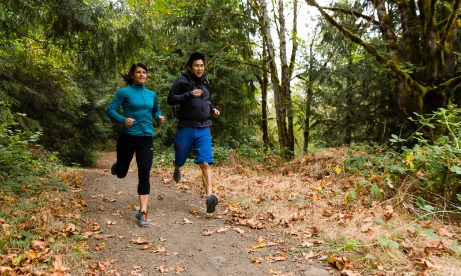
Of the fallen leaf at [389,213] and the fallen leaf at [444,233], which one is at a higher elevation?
the fallen leaf at [389,213]

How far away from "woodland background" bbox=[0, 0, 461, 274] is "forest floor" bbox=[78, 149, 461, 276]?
0.45 m

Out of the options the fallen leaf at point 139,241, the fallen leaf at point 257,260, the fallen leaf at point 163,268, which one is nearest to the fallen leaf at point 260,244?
the fallen leaf at point 257,260

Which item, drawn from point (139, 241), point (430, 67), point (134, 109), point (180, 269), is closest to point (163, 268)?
point (180, 269)

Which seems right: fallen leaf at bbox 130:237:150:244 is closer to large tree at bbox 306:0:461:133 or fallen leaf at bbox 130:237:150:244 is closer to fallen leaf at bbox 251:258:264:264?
fallen leaf at bbox 251:258:264:264

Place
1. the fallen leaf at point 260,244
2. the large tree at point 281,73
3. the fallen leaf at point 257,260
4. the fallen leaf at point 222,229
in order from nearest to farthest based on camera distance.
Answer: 1. the fallen leaf at point 257,260
2. the fallen leaf at point 260,244
3. the fallen leaf at point 222,229
4. the large tree at point 281,73

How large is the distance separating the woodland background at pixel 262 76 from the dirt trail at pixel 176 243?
153 cm

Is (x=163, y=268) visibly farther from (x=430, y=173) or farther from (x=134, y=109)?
(x=430, y=173)

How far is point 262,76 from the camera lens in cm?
1684

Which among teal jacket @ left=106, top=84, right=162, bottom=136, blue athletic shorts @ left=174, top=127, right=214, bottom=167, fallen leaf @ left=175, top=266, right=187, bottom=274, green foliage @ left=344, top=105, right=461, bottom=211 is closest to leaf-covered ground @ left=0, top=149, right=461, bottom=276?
fallen leaf @ left=175, top=266, right=187, bottom=274

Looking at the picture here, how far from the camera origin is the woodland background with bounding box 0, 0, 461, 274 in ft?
19.2

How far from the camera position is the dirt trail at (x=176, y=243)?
3343mm

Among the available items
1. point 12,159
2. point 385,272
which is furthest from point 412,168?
point 12,159

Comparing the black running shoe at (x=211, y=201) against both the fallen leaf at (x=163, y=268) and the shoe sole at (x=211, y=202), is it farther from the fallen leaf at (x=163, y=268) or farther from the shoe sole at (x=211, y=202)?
the fallen leaf at (x=163, y=268)

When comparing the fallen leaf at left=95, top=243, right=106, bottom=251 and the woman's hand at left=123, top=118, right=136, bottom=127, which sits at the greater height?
the woman's hand at left=123, top=118, right=136, bottom=127
